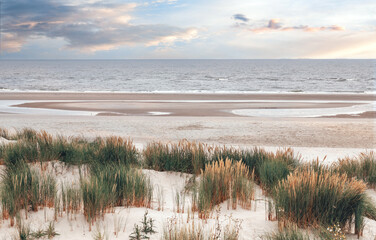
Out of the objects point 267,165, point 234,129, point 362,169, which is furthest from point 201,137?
point 362,169

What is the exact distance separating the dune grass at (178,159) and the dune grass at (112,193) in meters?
1.89

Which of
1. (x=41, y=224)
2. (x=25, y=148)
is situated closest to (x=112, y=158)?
(x=25, y=148)

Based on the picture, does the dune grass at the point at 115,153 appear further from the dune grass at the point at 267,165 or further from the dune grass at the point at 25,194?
the dune grass at the point at 25,194

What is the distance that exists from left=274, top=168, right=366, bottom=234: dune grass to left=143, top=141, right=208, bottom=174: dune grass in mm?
3083

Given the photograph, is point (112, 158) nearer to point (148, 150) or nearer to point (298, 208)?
point (148, 150)

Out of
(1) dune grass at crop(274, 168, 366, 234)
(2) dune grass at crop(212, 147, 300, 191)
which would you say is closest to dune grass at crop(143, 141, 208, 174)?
(2) dune grass at crop(212, 147, 300, 191)

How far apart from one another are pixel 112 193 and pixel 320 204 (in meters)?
2.93

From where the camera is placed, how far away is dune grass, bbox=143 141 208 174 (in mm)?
7488

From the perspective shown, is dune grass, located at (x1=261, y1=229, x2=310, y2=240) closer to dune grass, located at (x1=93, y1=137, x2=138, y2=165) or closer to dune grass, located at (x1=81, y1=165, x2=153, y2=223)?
dune grass, located at (x1=81, y1=165, x2=153, y2=223)

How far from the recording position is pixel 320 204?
4.45 meters

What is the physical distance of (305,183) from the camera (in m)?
4.59

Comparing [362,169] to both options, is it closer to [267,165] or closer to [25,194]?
[267,165]

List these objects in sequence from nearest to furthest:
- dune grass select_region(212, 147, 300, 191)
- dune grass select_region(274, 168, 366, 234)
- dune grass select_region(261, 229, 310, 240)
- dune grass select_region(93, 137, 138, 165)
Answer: dune grass select_region(261, 229, 310, 240), dune grass select_region(274, 168, 366, 234), dune grass select_region(212, 147, 300, 191), dune grass select_region(93, 137, 138, 165)

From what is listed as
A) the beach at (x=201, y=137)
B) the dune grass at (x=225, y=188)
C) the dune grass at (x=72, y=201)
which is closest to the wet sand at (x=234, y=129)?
the beach at (x=201, y=137)
